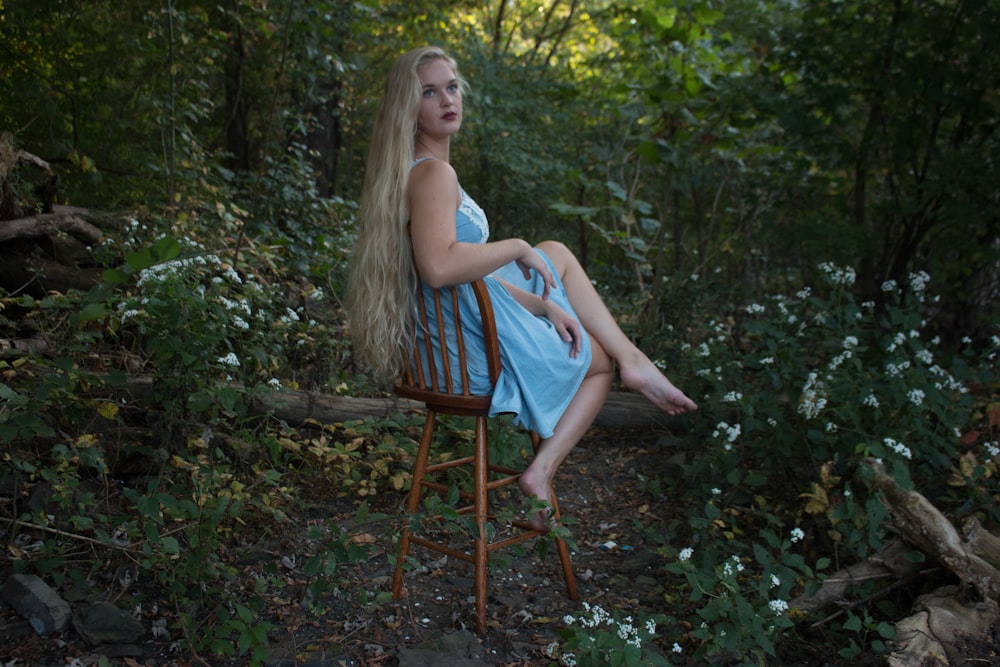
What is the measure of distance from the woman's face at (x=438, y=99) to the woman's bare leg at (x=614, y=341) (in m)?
0.54

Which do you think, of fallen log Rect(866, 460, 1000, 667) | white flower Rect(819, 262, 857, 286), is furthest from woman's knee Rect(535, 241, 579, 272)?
white flower Rect(819, 262, 857, 286)

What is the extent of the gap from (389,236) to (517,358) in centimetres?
57

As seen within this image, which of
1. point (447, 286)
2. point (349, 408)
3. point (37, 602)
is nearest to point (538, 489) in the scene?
point (447, 286)

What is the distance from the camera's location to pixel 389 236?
2.61 m

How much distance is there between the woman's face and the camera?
2.68 metres

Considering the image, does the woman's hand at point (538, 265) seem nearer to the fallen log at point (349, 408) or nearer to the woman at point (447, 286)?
the woman at point (447, 286)

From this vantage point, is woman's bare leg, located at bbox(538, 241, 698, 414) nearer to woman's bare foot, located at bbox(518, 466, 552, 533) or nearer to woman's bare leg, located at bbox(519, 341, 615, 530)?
woman's bare leg, located at bbox(519, 341, 615, 530)

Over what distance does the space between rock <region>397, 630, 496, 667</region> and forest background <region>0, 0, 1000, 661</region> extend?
0.36m

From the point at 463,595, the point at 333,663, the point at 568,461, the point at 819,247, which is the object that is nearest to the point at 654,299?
the point at 819,247

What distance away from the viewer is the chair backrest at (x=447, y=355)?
2.53 m

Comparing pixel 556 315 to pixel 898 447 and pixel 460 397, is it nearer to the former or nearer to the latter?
pixel 460 397

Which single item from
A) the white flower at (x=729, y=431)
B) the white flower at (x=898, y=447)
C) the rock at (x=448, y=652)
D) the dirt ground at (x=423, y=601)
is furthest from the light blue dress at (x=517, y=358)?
the white flower at (x=898, y=447)

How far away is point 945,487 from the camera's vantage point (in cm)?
330

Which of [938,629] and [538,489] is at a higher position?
[538,489]
